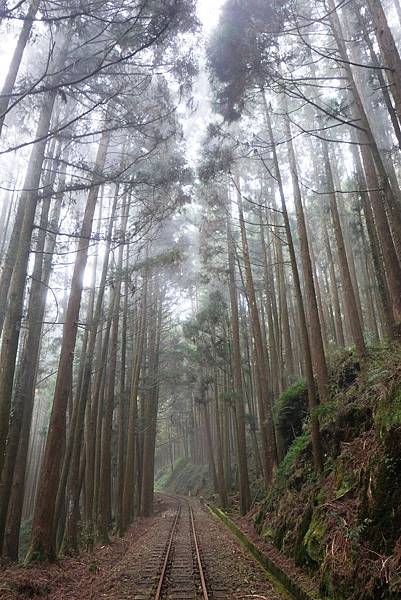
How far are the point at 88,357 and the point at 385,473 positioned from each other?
8085 mm

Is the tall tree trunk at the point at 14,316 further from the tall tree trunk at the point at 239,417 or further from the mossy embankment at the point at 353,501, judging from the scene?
the tall tree trunk at the point at 239,417

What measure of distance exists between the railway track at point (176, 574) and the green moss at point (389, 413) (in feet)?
11.6

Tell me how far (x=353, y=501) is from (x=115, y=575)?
4.69 m

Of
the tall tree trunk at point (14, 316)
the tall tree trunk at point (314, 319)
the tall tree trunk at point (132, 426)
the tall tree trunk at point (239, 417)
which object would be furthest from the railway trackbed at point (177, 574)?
the tall tree trunk at point (314, 319)

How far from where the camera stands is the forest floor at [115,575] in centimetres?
616

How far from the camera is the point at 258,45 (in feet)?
25.3

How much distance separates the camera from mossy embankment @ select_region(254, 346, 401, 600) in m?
4.73

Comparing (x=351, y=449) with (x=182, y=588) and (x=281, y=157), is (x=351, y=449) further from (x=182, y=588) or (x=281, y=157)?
(x=281, y=157)

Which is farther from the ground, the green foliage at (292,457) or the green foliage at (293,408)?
the green foliage at (293,408)

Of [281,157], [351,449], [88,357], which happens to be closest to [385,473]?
[351,449]

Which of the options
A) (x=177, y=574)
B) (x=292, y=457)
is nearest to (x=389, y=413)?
(x=177, y=574)

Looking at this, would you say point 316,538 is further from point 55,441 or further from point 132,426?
point 132,426

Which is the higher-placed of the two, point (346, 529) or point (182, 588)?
point (346, 529)

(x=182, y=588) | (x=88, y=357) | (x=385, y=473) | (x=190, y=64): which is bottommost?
(x=182, y=588)
